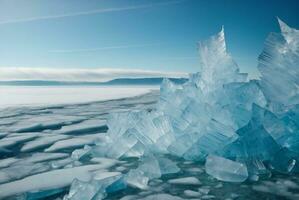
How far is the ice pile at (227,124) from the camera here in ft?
8.01

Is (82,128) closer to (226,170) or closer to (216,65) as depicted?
(216,65)

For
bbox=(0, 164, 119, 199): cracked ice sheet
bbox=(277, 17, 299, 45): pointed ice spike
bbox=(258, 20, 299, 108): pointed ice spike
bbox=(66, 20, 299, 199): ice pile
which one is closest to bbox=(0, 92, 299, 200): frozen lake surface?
bbox=(0, 164, 119, 199): cracked ice sheet

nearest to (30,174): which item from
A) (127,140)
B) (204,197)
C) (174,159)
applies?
(127,140)

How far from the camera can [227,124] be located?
267 centimetres

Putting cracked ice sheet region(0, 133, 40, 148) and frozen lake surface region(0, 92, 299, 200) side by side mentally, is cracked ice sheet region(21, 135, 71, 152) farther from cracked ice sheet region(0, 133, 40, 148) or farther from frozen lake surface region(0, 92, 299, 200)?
cracked ice sheet region(0, 133, 40, 148)

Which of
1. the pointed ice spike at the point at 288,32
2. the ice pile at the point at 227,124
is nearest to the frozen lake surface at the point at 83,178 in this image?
the ice pile at the point at 227,124

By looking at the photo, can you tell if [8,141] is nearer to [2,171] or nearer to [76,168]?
[2,171]

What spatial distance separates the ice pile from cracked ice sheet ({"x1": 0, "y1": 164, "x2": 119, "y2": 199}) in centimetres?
38

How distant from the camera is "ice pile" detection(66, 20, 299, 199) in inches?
96.1

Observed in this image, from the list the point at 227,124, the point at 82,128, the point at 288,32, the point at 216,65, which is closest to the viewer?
the point at 227,124

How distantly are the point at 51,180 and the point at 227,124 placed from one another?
139 cm

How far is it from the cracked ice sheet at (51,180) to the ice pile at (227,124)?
0.38 meters

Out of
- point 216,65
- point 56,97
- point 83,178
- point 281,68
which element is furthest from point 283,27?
point 56,97

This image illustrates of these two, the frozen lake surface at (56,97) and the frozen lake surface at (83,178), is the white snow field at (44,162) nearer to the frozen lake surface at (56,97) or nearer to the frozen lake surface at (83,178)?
the frozen lake surface at (83,178)
